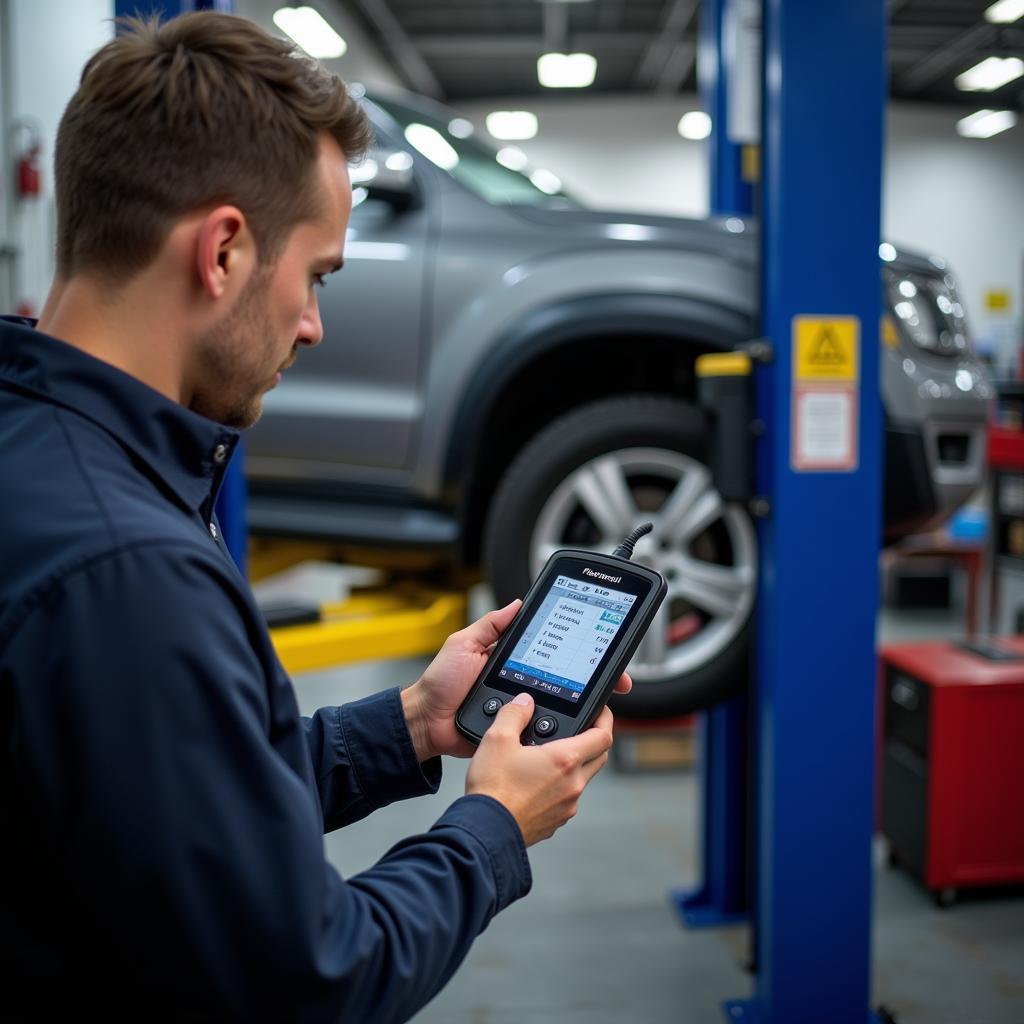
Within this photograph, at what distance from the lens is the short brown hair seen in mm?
733

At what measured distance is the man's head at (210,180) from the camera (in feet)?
2.41

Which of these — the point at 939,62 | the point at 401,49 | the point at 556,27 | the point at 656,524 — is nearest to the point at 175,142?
the point at 656,524

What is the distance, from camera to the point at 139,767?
2.01 feet

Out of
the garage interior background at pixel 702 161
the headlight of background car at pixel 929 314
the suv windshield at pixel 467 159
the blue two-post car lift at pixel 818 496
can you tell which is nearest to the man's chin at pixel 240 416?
the blue two-post car lift at pixel 818 496

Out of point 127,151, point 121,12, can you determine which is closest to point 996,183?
point 121,12

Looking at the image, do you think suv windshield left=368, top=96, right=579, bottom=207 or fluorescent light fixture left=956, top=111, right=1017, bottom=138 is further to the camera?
fluorescent light fixture left=956, top=111, right=1017, bottom=138

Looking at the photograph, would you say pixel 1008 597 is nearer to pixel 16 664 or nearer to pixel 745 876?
pixel 745 876

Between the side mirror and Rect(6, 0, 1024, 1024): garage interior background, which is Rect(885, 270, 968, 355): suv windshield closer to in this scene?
Rect(6, 0, 1024, 1024): garage interior background

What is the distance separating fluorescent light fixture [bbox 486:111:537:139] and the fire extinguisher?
323 inches

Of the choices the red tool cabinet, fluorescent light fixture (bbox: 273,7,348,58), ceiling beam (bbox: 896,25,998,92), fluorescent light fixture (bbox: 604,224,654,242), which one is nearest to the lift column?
fluorescent light fixture (bbox: 604,224,654,242)

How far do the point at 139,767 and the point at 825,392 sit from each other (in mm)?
1598

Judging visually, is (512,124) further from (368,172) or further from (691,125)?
(368,172)

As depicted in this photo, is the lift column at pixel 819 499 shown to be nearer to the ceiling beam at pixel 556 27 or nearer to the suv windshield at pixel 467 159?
the suv windshield at pixel 467 159

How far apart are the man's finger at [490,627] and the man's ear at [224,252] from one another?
0.48 metres
